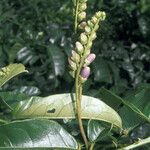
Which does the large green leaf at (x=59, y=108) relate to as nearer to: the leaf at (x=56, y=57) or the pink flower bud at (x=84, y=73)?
the pink flower bud at (x=84, y=73)


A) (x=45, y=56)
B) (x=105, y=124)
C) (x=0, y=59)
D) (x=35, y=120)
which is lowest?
(x=45, y=56)

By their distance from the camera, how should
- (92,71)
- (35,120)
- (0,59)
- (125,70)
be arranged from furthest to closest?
(125,70)
(92,71)
(0,59)
(35,120)

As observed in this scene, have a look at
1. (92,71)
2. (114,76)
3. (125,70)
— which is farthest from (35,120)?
(125,70)

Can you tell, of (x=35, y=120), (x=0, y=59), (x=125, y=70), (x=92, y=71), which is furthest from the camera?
(x=125, y=70)

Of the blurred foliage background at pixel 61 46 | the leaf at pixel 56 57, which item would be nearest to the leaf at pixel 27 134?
the blurred foliage background at pixel 61 46

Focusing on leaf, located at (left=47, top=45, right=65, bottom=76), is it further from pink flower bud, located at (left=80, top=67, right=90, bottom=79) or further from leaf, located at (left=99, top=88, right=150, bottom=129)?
pink flower bud, located at (left=80, top=67, right=90, bottom=79)

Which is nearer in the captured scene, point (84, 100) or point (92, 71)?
point (84, 100)

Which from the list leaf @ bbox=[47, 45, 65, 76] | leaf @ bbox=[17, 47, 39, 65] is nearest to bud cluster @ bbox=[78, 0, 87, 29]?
leaf @ bbox=[47, 45, 65, 76]

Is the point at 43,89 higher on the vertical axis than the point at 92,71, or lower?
lower

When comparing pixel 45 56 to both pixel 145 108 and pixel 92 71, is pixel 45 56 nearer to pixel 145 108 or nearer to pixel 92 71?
pixel 92 71
